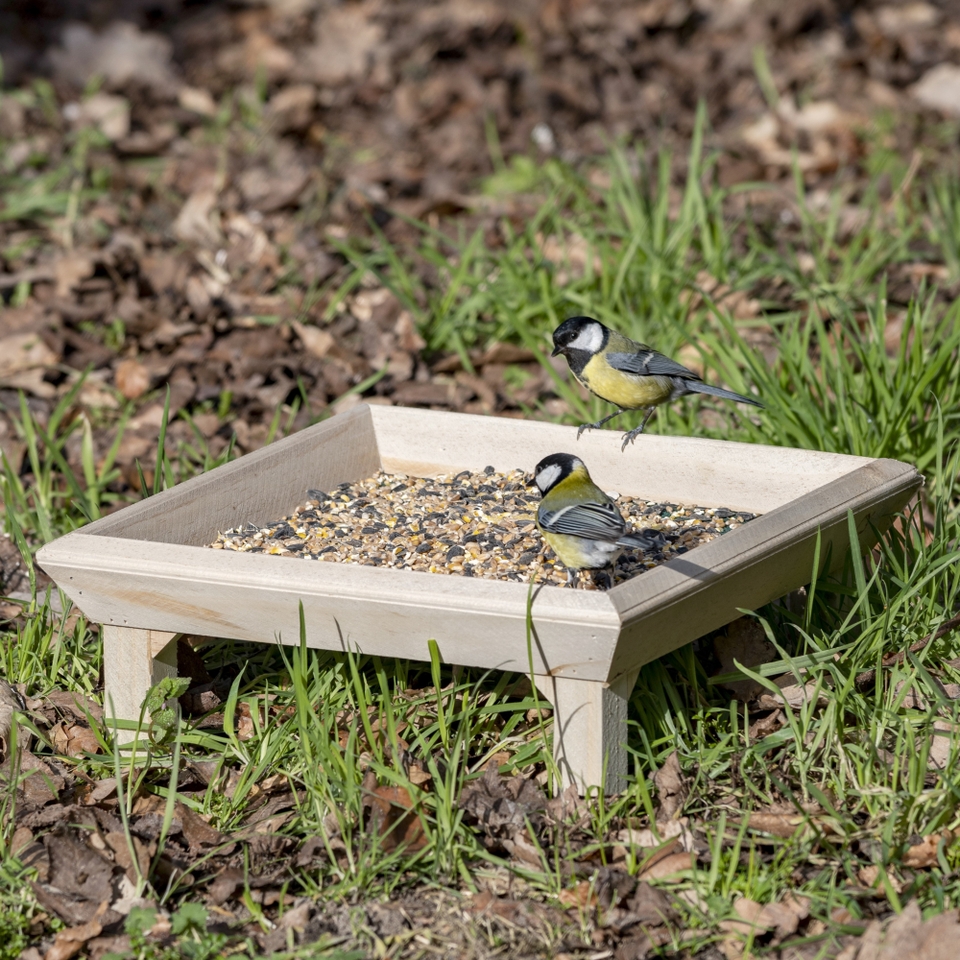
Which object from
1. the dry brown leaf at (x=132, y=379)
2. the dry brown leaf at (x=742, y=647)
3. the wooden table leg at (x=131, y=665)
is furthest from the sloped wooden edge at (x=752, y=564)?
the dry brown leaf at (x=132, y=379)

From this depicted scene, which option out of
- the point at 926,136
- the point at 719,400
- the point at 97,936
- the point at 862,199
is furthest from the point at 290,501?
the point at 926,136

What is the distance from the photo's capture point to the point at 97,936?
2.48m

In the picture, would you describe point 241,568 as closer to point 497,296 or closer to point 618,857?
point 618,857

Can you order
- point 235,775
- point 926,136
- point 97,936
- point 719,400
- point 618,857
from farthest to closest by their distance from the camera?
point 926,136 → point 719,400 → point 235,775 → point 618,857 → point 97,936

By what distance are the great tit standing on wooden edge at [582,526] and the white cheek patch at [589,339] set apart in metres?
0.71

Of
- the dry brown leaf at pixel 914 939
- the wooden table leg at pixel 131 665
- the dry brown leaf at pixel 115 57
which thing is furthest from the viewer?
the dry brown leaf at pixel 115 57

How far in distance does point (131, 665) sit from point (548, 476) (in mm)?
1045

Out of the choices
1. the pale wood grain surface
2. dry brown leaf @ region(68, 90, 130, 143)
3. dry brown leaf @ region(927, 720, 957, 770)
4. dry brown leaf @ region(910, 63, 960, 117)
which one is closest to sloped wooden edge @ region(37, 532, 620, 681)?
the pale wood grain surface

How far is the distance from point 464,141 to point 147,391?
9.83 ft

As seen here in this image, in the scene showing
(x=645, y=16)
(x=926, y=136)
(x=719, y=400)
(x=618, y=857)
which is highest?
(x=645, y=16)

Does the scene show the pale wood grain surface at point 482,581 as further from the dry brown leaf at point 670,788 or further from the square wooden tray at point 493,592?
the dry brown leaf at point 670,788

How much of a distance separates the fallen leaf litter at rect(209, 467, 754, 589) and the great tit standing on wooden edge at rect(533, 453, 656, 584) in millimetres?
233

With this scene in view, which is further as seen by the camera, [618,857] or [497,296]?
[497,296]

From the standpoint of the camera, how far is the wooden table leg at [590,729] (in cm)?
265
